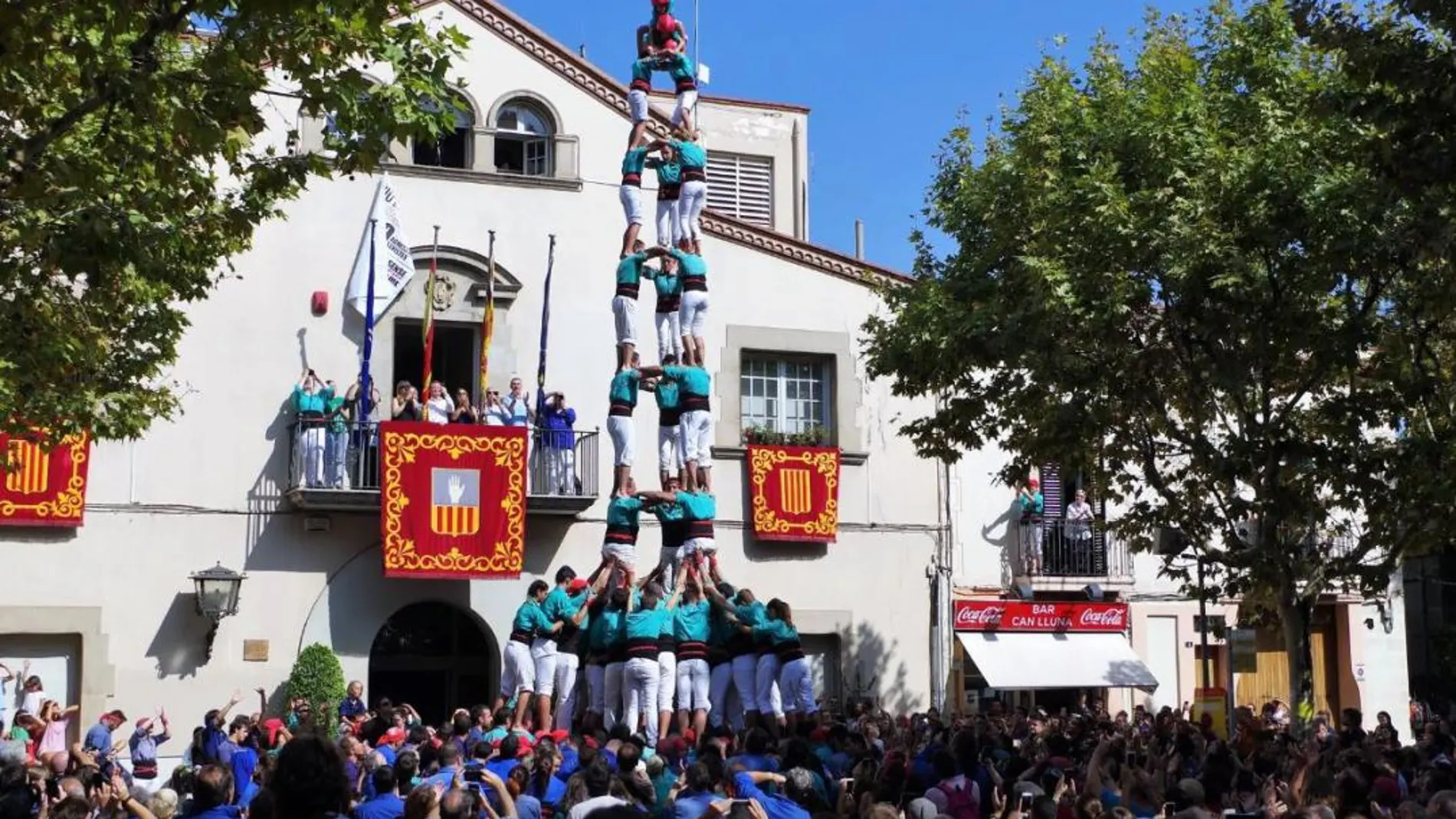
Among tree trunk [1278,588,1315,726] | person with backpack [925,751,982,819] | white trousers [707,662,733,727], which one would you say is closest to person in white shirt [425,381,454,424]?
white trousers [707,662,733,727]

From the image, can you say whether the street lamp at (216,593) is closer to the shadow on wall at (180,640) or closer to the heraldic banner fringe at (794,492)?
the shadow on wall at (180,640)

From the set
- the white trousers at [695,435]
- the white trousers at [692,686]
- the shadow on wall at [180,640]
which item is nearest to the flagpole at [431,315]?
the shadow on wall at [180,640]

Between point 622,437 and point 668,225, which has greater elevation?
point 668,225

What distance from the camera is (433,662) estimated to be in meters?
27.2

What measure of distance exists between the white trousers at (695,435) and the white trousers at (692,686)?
93.6 inches

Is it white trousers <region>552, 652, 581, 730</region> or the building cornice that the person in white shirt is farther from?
white trousers <region>552, 652, 581, 730</region>

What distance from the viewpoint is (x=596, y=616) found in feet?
65.5

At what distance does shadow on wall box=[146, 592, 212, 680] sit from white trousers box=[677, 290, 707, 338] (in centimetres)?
893

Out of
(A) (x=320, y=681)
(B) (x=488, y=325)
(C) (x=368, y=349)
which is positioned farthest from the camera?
(B) (x=488, y=325)

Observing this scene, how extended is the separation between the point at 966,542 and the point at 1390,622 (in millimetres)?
7919

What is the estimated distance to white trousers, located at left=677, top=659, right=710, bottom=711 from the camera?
19062 millimetres

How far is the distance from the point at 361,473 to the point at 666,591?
7.28 m

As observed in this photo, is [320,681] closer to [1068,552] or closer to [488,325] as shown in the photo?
[488,325]

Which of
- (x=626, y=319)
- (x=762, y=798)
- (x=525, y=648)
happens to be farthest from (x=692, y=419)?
(x=762, y=798)
